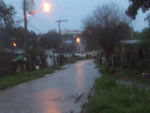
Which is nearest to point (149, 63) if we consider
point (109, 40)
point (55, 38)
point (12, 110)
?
point (109, 40)

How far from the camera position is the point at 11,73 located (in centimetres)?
2638

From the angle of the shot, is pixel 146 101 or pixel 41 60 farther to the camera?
pixel 41 60

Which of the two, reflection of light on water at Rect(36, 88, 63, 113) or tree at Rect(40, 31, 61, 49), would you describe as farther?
tree at Rect(40, 31, 61, 49)

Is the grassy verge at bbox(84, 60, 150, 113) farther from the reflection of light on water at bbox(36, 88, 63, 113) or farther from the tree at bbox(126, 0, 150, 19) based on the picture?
the tree at bbox(126, 0, 150, 19)

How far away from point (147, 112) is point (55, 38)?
7071 centimetres

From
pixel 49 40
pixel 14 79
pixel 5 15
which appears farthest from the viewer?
pixel 49 40

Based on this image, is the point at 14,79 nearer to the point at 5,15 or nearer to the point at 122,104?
the point at 122,104

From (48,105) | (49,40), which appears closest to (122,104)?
(48,105)

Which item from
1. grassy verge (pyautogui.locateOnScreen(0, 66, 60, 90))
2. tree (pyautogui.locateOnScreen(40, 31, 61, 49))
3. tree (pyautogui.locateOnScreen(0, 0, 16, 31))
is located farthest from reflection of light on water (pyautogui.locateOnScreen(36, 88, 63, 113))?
tree (pyautogui.locateOnScreen(40, 31, 61, 49))

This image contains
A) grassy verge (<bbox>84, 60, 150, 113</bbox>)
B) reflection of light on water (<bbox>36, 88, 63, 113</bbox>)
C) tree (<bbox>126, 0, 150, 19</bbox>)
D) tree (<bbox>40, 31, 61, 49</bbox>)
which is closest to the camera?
grassy verge (<bbox>84, 60, 150, 113</bbox>)

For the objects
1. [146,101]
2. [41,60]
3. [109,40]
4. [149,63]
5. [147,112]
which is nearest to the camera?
[147,112]

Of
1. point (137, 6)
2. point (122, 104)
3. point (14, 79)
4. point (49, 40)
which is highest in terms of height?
point (49, 40)

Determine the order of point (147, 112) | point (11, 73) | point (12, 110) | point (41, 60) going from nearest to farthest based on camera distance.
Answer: point (147, 112), point (12, 110), point (11, 73), point (41, 60)

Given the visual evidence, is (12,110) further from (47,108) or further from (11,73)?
(11,73)
